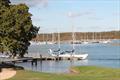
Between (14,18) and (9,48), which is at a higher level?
(14,18)

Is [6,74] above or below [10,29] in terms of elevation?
below

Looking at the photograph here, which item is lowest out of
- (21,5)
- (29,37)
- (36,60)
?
(36,60)

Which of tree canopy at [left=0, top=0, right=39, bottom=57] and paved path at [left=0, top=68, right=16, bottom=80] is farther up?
tree canopy at [left=0, top=0, right=39, bottom=57]

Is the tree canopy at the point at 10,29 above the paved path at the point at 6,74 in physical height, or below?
above

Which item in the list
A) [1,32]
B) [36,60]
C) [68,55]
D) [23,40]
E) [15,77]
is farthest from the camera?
[68,55]

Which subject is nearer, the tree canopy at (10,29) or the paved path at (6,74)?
the paved path at (6,74)

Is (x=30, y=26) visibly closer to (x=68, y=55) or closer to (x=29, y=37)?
(x=29, y=37)

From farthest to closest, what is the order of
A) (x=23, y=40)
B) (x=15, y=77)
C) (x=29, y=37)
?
(x=29, y=37) → (x=23, y=40) → (x=15, y=77)

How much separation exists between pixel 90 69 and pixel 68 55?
63.8 meters

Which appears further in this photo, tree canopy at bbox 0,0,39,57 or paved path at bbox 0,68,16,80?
tree canopy at bbox 0,0,39,57

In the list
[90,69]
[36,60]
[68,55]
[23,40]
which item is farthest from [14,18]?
[68,55]

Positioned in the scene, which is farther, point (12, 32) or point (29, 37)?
point (29, 37)

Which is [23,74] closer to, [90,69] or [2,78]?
[2,78]

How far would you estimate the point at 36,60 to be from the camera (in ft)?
377
